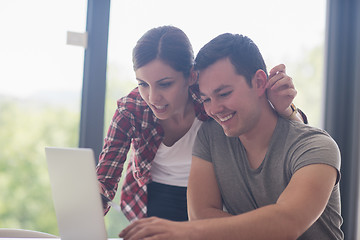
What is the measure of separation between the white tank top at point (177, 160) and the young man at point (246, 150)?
170 mm

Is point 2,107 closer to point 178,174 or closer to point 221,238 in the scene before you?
point 178,174

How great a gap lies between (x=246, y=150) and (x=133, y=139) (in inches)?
20.3

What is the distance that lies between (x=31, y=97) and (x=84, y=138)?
1.23 feet

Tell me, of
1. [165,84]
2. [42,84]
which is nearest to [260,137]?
[165,84]

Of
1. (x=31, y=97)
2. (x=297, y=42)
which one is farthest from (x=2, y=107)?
(x=297, y=42)

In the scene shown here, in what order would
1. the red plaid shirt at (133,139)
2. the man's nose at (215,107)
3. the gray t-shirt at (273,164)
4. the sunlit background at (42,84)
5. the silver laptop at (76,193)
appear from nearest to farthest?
1. the silver laptop at (76,193)
2. the gray t-shirt at (273,164)
3. the man's nose at (215,107)
4. the red plaid shirt at (133,139)
5. the sunlit background at (42,84)

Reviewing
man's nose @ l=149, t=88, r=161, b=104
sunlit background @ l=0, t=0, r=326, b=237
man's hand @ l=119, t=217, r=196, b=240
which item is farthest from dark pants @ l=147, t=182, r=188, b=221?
sunlit background @ l=0, t=0, r=326, b=237

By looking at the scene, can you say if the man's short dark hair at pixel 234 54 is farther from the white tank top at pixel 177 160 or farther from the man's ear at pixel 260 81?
the white tank top at pixel 177 160

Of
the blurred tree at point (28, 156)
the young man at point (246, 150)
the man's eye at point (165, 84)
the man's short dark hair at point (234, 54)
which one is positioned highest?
the man's short dark hair at point (234, 54)

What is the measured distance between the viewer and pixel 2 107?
91.6 inches

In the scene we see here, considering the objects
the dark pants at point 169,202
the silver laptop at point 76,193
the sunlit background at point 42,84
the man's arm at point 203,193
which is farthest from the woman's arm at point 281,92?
the sunlit background at point 42,84

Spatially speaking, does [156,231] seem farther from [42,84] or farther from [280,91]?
[42,84]

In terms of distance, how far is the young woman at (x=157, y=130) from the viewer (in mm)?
1504

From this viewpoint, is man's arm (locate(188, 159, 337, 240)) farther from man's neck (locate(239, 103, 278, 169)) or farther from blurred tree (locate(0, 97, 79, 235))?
blurred tree (locate(0, 97, 79, 235))
